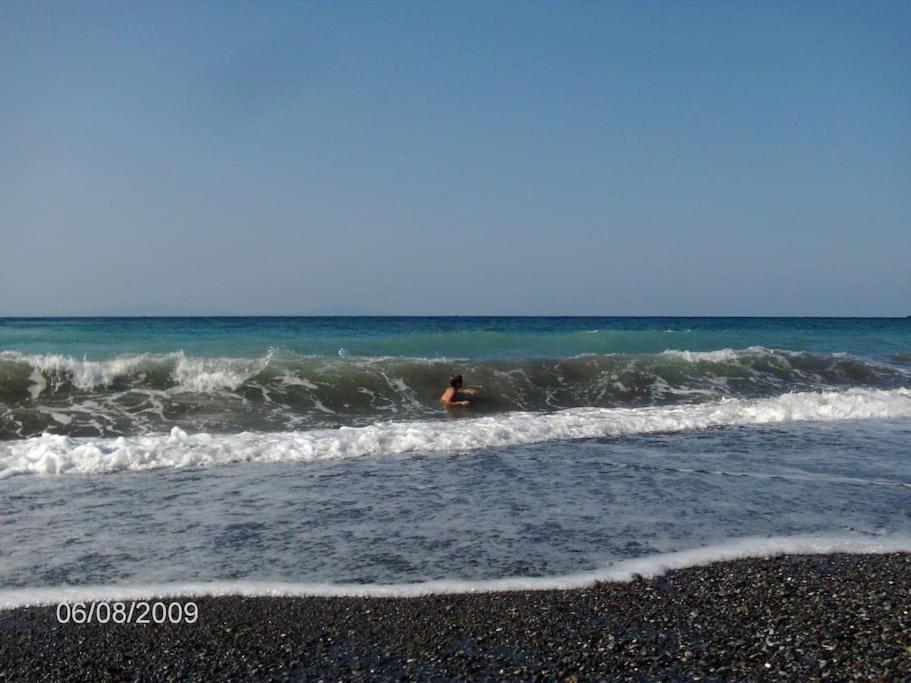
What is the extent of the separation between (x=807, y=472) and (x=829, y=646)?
4998 millimetres

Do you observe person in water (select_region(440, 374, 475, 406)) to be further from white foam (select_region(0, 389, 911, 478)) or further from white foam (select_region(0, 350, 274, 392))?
white foam (select_region(0, 350, 274, 392))

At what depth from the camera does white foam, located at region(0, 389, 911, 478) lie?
8.88 meters

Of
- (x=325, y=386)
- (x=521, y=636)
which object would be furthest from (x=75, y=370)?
(x=521, y=636)

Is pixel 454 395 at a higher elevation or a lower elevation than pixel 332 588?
higher

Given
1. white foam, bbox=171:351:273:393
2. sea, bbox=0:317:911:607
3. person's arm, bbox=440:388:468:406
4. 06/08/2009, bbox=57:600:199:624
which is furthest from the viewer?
white foam, bbox=171:351:273:393

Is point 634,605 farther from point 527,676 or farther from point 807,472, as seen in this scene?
point 807,472

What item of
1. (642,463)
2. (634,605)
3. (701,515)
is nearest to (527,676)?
(634,605)

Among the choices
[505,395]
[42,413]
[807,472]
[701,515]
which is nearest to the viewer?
[701,515]

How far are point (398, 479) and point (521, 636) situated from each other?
4086 mm

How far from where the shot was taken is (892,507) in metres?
6.97

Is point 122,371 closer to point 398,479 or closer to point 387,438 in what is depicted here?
point 387,438

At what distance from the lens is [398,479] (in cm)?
811

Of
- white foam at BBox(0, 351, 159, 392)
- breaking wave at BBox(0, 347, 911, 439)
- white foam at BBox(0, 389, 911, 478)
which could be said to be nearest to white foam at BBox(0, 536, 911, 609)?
white foam at BBox(0, 389, 911, 478)

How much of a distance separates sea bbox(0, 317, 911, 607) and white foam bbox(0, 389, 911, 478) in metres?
0.05
